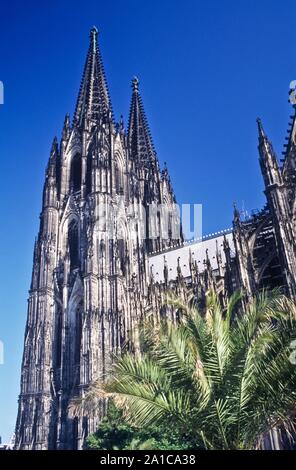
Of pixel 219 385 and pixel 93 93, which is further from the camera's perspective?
pixel 93 93

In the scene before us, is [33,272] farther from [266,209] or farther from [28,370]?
[266,209]

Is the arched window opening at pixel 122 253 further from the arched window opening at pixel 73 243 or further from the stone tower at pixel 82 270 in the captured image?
the arched window opening at pixel 73 243

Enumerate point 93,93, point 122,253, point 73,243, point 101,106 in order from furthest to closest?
point 93,93, point 101,106, point 73,243, point 122,253

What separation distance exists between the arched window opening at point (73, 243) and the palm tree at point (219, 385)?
29399mm

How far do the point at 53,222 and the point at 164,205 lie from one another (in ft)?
46.9

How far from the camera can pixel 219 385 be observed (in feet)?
26.3

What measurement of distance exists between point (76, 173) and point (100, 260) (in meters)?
11.5

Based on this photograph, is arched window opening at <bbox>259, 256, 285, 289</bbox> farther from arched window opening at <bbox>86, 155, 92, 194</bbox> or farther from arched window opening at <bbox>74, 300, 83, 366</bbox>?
arched window opening at <bbox>86, 155, 92, 194</bbox>

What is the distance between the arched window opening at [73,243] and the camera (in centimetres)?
3762

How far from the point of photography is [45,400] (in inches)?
1238

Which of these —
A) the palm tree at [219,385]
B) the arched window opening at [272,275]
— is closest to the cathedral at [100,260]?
the arched window opening at [272,275]

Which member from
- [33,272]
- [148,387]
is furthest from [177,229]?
[148,387]

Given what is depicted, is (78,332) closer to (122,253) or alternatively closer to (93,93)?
(122,253)

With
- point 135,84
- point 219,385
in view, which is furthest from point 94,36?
point 219,385
